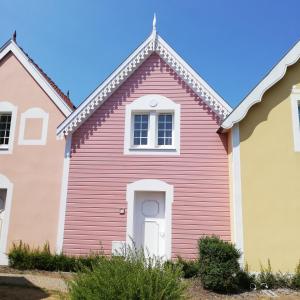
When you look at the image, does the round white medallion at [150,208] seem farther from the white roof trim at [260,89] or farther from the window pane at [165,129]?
the white roof trim at [260,89]

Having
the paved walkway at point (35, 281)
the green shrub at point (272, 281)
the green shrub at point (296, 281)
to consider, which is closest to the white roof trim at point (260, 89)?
the green shrub at point (272, 281)

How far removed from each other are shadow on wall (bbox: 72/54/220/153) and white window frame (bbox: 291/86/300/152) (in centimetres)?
242

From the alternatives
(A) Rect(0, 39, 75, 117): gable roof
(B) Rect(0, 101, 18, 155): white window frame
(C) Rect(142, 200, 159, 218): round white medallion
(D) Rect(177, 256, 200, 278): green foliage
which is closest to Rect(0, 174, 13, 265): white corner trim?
(B) Rect(0, 101, 18, 155): white window frame

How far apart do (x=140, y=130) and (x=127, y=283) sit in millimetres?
7199

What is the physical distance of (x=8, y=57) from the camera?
12227 millimetres

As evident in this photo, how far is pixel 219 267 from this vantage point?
7.94 metres

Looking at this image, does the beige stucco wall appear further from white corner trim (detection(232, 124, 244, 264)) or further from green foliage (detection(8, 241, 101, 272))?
white corner trim (detection(232, 124, 244, 264))

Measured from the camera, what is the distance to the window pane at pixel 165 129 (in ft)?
36.1

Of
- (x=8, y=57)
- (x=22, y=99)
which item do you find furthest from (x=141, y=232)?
(x=8, y=57)

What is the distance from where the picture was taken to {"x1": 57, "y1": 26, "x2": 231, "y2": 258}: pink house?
10.2 metres

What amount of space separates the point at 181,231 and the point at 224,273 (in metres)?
2.37

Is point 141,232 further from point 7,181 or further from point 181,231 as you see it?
point 7,181

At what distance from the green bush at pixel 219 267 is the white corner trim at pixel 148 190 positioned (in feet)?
6.00

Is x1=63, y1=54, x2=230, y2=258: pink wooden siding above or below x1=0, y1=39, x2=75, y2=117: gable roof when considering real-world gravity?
below
